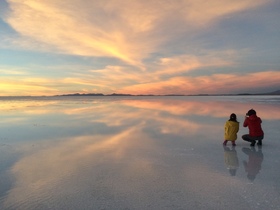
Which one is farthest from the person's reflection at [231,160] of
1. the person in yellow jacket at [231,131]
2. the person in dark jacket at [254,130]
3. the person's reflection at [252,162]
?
the person in dark jacket at [254,130]

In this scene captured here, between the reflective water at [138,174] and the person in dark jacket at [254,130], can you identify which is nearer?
the reflective water at [138,174]

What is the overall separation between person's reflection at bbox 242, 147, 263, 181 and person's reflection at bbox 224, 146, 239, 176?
262 mm

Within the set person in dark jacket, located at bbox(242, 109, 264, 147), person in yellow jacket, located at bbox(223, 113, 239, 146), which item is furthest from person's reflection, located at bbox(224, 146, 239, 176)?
person in dark jacket, located at bbox(242, 109, 264, 147)

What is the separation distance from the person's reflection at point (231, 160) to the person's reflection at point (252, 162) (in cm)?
26

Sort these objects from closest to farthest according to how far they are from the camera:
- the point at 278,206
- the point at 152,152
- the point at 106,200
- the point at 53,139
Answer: the point at 278,206
the point at 106,200
the point at 152,152
the point at 53,139

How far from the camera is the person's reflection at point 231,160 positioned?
6.31 m

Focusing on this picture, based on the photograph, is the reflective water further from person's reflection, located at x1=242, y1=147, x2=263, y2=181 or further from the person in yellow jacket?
the person in yellow jacket

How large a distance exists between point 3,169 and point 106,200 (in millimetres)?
3496

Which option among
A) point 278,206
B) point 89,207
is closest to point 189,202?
point 278,206

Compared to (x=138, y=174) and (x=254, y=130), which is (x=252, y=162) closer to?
(x=254, y=130)

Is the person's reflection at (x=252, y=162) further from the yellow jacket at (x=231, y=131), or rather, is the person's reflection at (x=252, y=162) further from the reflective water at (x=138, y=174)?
the yellow jacket at (x=231, y=131)

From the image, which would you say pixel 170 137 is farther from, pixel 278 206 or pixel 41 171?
pixel 278 206

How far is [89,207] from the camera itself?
4.29 metres

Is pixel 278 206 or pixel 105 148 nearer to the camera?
pixel 278 206
